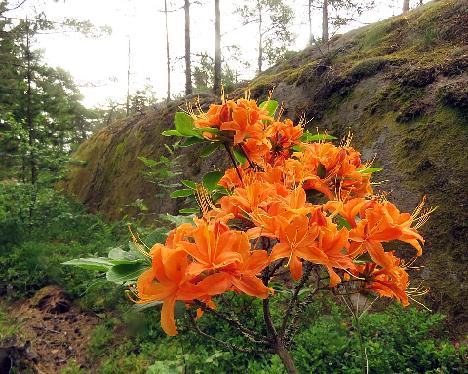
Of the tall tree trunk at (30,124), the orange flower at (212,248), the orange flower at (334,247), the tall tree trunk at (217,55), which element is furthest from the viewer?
the tall tree trunk at (217,55)

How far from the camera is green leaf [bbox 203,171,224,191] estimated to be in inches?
55.2

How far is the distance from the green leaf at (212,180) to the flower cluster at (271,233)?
0.27ft

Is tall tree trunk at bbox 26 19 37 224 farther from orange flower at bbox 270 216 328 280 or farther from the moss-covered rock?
orange flower at bbox 270 216 328 280

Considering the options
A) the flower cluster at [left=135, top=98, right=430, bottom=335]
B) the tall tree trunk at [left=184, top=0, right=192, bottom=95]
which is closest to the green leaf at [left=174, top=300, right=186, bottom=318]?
the flower cluster at [left=135, top=98, right=430, bottom=335]

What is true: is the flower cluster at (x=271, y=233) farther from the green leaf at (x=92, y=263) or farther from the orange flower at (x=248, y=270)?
the green leaf at (x=92, y=263)

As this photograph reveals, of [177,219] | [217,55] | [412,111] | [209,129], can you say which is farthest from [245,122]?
[217,55]

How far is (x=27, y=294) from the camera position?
4.97 meters

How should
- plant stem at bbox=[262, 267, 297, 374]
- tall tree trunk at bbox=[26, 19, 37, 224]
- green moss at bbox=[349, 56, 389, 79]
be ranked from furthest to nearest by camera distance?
tall tree trunk at bbox=[26, 19, 37, 224] → green moss at bbox=[349, 56, 389, 79] → plant stem at bbox=[262, 267, 297, 374]

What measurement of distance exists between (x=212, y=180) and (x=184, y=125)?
25 cm

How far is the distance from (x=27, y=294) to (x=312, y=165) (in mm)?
4887

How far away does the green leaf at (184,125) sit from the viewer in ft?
4.04

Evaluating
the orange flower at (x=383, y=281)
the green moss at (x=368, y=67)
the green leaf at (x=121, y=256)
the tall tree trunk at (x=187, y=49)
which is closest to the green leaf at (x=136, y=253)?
the green leaf at (x=121, y=256)

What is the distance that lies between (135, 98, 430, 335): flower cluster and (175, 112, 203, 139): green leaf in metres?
0.03

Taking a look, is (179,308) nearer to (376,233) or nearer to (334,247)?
(334,247)
